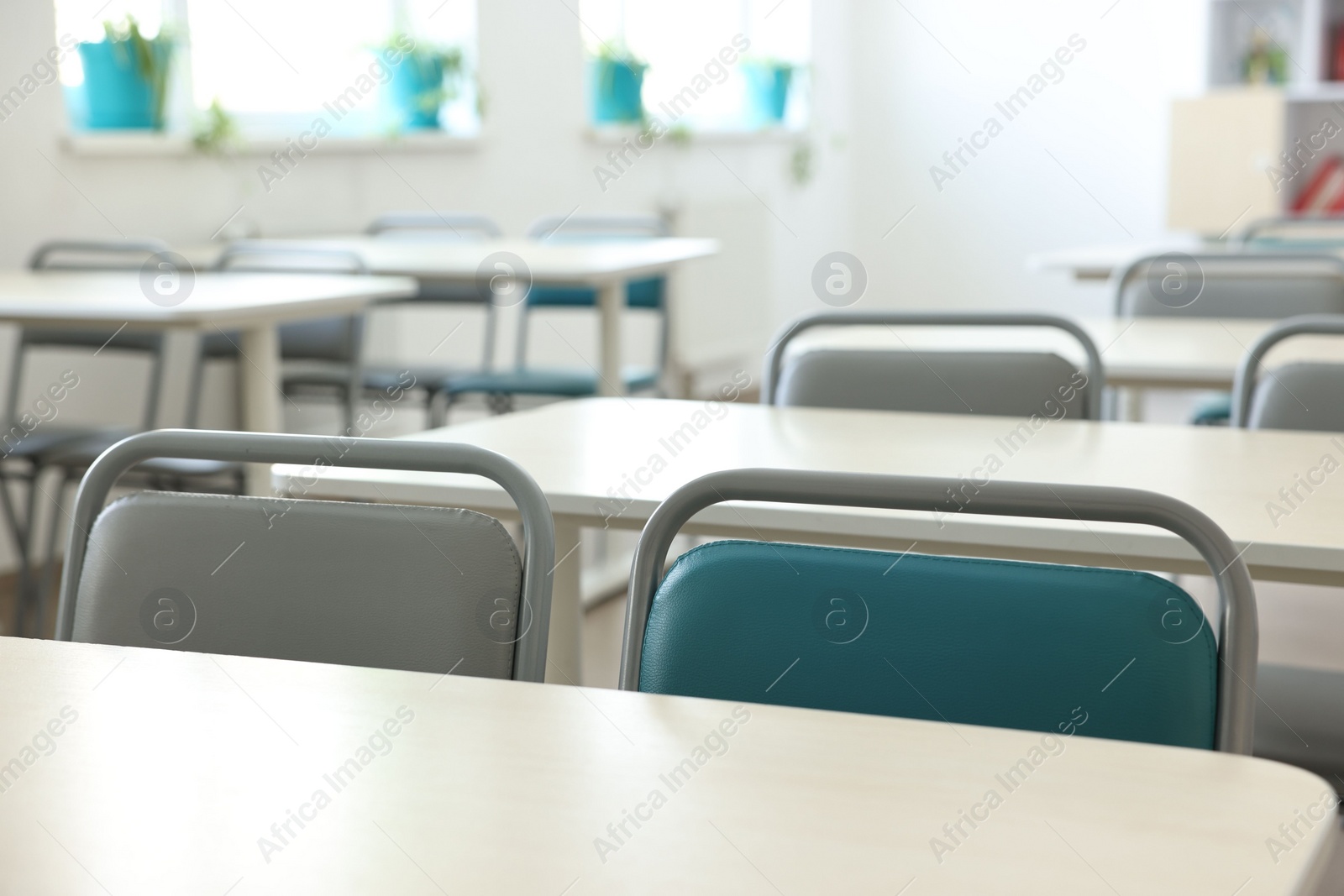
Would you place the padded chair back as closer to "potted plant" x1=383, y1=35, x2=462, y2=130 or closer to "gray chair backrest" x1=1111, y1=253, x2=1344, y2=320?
"potted plant" x1=383, y1=35, x2=462, y2=130

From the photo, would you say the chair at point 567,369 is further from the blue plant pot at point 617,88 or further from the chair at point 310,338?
the blue plant pot at point 617,88

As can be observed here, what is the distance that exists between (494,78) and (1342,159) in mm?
3586

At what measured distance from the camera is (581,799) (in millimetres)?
757

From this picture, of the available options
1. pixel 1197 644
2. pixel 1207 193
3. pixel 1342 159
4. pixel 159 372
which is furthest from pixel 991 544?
pixel 1342 159

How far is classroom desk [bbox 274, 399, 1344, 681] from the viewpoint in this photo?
4.27 feet

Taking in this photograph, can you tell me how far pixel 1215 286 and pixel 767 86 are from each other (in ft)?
12.3

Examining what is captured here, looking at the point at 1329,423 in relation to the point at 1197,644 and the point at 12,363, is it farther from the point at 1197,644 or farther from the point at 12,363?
the point at 12,363

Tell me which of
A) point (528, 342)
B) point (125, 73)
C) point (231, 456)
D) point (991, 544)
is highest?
→ point (125, 73)

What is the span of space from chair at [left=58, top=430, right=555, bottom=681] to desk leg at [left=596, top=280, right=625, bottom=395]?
2.33m

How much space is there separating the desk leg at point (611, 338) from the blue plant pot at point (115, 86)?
132 cm

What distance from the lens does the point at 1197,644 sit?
97cm

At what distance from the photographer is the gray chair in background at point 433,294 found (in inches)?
147

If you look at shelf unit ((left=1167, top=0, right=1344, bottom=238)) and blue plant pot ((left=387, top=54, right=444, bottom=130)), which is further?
shelf unit ((left=1167, top=0, right=1344, bottom=238))

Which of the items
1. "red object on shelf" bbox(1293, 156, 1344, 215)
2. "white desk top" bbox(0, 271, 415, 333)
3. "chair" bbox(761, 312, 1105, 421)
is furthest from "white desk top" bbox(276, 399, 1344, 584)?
"red object on shelf" bbox(1293, 156, 1344, 215)
